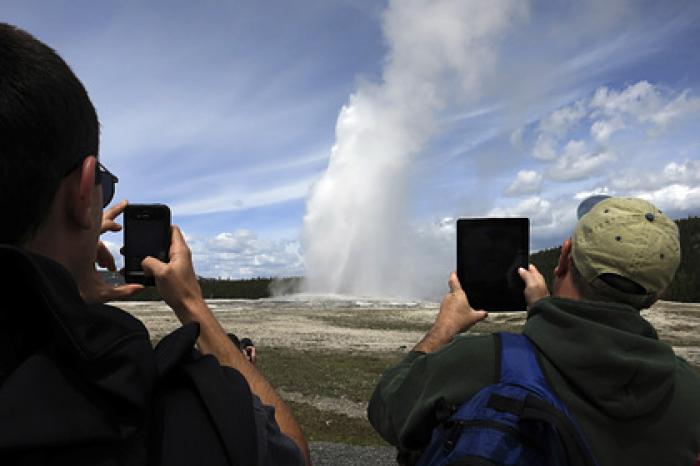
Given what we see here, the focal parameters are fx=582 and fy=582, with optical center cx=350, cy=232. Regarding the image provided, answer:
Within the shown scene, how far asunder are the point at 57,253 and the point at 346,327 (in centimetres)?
3059

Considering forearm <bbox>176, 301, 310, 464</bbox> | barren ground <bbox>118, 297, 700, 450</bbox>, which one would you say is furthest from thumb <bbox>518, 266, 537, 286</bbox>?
barren ground <bbox>118, 297, 700, 450</bbox>

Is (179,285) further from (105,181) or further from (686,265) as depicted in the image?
(686,265)

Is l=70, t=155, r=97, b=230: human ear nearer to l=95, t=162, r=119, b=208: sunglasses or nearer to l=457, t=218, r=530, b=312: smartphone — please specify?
l=95, t=162, r=119, b=208: sunglasses

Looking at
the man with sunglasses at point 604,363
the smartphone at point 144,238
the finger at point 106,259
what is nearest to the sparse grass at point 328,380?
the man with sunglasses at point 604,363

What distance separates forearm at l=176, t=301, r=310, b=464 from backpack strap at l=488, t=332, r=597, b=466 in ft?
2.37

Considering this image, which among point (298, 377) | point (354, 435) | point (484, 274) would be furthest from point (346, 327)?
point (484, 274)

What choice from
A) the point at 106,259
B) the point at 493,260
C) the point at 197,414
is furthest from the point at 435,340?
the point at 197,414

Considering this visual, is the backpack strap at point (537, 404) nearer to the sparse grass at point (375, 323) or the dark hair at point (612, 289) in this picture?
the dark hair at point (612, 289)

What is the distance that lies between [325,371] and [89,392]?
15.9 meters

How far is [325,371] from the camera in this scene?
54.7 feet

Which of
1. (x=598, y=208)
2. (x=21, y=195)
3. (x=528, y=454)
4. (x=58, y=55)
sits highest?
(x=58, y=55)

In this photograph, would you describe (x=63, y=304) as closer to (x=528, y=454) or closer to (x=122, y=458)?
(x=122, y=458)

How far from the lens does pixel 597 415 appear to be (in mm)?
2090

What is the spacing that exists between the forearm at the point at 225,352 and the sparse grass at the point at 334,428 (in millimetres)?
8566
